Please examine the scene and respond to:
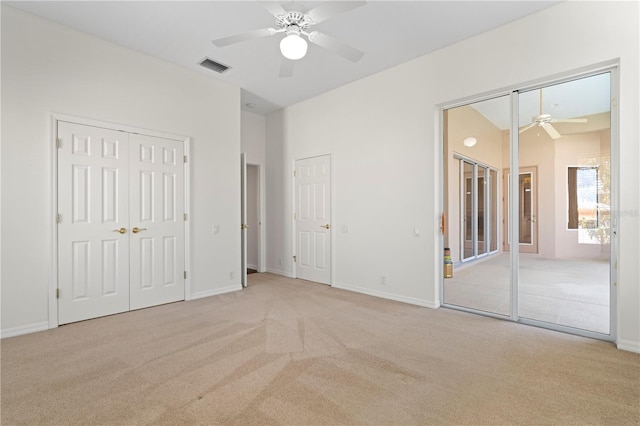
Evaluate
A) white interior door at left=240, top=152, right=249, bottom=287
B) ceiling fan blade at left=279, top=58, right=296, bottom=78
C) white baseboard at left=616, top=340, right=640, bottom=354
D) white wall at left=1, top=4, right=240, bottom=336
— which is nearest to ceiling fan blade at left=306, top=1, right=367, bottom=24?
ceiling fan blade at left=279, top=58, right=296, bottom=78

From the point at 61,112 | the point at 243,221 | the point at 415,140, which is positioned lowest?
the point at 243,221

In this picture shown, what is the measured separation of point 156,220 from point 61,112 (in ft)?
5.06

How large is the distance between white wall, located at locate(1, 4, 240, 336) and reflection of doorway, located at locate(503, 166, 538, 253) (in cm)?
400

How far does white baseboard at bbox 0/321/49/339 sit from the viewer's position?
305 centimetres

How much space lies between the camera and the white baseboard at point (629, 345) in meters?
2.67

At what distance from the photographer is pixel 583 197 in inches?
124

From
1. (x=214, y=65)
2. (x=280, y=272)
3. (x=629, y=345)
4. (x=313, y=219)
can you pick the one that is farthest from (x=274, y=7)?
(x=280, y=272)

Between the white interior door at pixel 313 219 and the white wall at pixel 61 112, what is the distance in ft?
5.04

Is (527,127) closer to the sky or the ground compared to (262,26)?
closer to the ground

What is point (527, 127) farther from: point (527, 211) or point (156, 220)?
point (156, 220)

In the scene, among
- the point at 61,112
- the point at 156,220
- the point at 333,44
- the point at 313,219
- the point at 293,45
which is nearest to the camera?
the point at 293,45

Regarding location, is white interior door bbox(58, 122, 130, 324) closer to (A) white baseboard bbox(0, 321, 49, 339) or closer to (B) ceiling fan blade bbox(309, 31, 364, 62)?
(A) white baseboard bbox(0, 321, 49, 339)

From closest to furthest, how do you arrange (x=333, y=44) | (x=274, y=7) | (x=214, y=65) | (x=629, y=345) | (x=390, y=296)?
(x=274, y=7), (x=629, y=345), (x=333, y=44), (x=214, y=65), (x=390, y=296)

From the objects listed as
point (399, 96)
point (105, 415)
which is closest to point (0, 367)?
point (105, 415)
